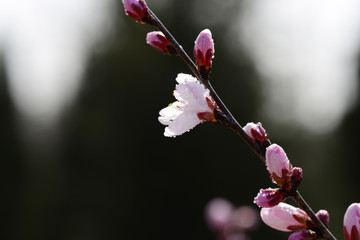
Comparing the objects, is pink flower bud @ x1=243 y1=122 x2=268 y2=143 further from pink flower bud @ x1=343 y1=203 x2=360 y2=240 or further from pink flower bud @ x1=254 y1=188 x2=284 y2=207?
pink flower bud @ x1=343 y1=203 x2=360 y2=240

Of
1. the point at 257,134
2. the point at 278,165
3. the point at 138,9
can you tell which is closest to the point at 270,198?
the point at 278,165

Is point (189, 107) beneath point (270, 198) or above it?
above

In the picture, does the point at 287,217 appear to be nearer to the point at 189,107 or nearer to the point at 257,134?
the point at 257,134

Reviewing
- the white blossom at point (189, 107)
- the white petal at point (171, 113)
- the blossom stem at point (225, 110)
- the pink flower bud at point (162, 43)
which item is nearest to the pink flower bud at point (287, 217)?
the blossom stem at point (225, 110)

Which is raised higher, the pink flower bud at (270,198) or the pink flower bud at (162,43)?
the pink flower bud at (162,43)

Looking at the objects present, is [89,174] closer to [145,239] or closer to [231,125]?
[145,239]

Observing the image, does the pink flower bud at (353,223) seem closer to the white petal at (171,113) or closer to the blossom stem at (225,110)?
the blossom stem at (225,110)

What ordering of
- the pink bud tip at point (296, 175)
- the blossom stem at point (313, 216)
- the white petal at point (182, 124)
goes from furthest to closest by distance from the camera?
the white petal at point (182, 124), the pink bud tip at point (296, 175), the blossom stem at point (313, 216)
